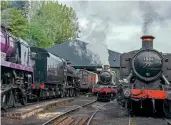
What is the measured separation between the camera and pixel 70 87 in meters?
31.5

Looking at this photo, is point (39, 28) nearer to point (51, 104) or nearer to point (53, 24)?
point (53, 24)

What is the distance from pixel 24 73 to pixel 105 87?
33.4 ft

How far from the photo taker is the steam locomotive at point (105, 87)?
2633 centimetres

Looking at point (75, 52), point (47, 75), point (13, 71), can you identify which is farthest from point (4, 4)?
point (13, 71)

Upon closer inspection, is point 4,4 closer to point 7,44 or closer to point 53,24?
point 53,24

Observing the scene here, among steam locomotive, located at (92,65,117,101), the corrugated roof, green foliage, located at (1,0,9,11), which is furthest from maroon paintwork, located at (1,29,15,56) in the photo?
the corrugated roof

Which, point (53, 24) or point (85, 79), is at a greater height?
point (53, 24)

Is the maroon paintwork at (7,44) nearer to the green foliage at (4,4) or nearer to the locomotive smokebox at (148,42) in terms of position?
the locomotive smokebox at (148,42)

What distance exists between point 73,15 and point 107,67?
3898 centimetres

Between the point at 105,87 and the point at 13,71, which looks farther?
the point at 105,87

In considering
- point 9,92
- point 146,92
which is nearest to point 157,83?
point 146,92

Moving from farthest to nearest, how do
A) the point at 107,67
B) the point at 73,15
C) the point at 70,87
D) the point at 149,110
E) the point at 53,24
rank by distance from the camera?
the point at 73,15
the point at 53,24
the point at 70,87
the point at 107,67
the point at 149,110

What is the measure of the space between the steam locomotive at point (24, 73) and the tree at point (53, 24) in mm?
24137

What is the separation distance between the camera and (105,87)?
26.3 m
